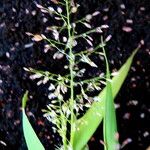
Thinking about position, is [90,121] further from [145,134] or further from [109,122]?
[145,134]

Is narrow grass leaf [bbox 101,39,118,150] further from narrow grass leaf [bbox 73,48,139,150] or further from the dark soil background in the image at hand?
the dark soil background

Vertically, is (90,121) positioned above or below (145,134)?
above

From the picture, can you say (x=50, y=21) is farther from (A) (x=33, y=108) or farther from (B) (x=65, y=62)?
(A) (x=33, y=108)

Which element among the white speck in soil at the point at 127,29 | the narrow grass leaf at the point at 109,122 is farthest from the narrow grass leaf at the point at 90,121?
the white speck in soil at the point at 127,29

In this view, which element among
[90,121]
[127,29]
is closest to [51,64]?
[127,29]

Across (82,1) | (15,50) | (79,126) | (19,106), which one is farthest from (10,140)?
(79,126)

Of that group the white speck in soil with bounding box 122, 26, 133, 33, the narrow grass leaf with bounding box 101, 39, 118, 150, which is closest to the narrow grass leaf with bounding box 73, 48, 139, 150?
the narrow grass leaf with bounding box 101, 39, 118, 150

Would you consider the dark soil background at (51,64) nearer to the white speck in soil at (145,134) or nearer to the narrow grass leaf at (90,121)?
the white speck in soil at (145,134)

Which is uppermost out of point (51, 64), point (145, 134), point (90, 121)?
point (90, 121)

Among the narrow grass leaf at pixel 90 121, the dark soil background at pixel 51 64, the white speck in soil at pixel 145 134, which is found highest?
the narrow grass leaf at pixel 90 121
